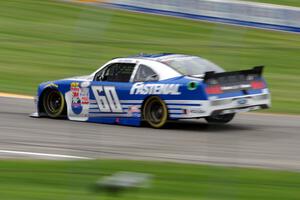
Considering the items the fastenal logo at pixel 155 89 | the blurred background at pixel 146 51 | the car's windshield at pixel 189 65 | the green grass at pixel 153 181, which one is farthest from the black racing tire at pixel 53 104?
the green grass at pixel 153 181

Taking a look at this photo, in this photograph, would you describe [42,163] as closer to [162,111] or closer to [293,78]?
[162,111]

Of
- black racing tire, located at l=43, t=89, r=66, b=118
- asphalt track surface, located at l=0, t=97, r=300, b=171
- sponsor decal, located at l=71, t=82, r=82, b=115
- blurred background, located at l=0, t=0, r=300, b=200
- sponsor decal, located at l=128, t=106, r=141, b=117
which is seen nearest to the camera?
blurred background, located at l=0, t=0, r=300, b=200

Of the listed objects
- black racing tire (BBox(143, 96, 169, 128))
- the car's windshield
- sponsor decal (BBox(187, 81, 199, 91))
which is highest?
the car's windshield

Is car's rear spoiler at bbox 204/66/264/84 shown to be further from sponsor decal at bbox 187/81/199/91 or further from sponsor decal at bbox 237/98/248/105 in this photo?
sponsor decal at bbox 237/98/248/105

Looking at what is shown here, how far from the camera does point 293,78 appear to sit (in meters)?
20.6

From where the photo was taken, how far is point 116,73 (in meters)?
14.6

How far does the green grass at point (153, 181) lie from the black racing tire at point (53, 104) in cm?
491

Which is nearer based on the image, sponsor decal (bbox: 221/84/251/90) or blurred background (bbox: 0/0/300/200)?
blurred background (bbox: 0/0/300/200)

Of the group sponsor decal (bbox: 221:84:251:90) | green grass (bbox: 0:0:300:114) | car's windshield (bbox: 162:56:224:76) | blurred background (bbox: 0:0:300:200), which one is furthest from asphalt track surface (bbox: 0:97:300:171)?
green grass (bbox: 0:0:300:114)

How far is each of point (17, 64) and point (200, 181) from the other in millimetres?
13867

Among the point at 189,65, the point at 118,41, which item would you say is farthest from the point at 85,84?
the point at 118,41

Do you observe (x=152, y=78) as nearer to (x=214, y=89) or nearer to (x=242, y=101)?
(x=214, y=89)

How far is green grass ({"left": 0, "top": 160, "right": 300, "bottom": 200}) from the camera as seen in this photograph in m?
7.96

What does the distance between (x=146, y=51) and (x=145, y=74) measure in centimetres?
822
